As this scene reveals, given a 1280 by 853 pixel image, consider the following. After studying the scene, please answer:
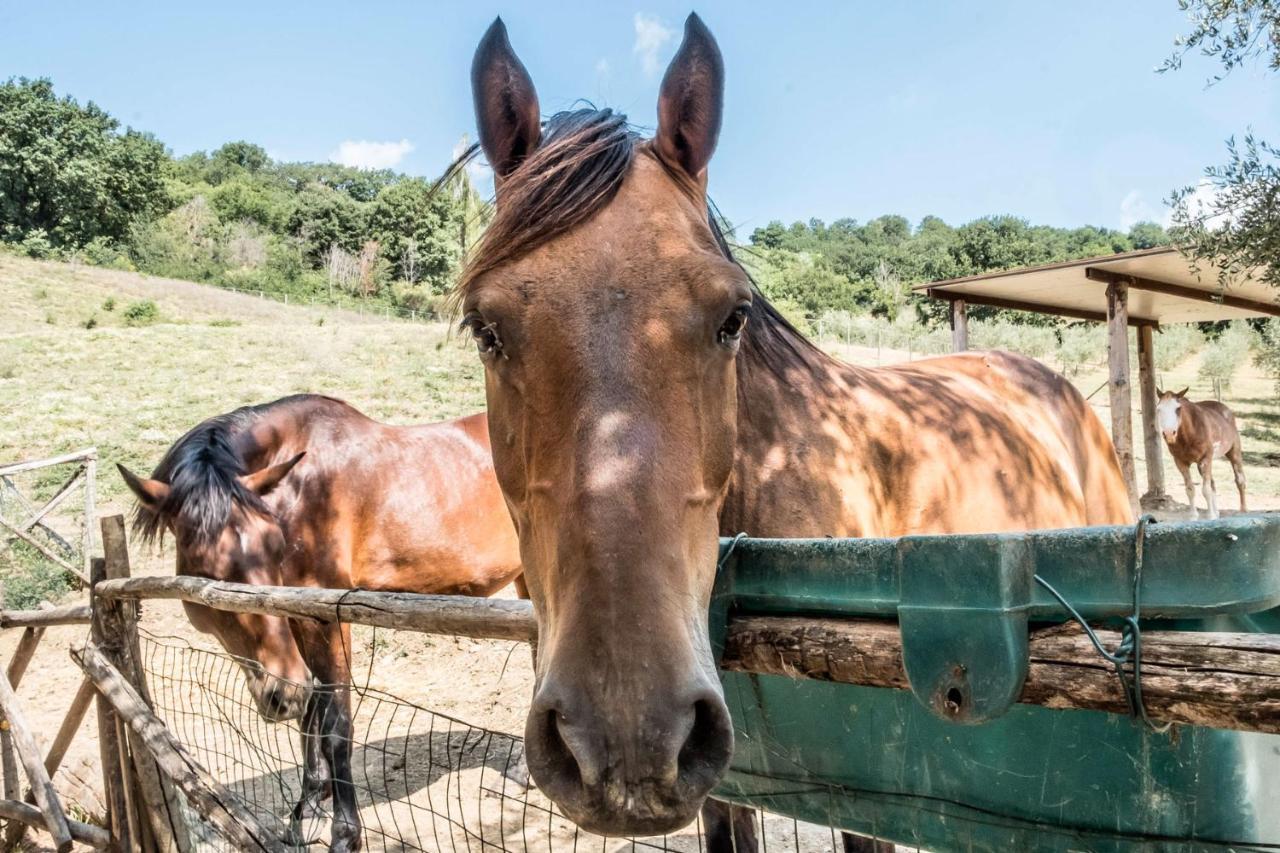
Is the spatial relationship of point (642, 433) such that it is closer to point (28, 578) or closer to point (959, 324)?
point (959, 324)

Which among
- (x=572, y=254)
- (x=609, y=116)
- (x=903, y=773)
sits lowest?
(x=903, y=773)

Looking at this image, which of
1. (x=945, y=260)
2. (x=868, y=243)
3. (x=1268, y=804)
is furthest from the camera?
(x=868, y=243)

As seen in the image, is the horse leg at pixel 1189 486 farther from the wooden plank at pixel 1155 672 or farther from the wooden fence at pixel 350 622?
the wooden plank at pixel 1155 672

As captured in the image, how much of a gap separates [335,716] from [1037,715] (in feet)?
14.2

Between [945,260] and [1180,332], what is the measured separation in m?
11.6

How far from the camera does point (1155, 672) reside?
90 centimetres

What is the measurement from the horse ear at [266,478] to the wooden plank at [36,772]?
1.67 metres

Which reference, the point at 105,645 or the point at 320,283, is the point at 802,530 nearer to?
the point at 105,645

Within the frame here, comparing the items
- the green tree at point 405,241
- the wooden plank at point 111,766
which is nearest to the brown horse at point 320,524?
the wooden plank at point 111,766

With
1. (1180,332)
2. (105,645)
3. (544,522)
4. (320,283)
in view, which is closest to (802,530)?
(544,522)

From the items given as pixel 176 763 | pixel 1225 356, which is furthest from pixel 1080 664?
pixel 1225 356

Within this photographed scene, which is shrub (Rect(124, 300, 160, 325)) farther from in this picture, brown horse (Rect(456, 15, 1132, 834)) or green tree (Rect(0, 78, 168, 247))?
brown horse (Rect(456, 15, 1132, 834))

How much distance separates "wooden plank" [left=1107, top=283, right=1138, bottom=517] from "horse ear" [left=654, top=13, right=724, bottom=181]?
30.6 feet

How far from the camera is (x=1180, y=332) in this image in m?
35.8
